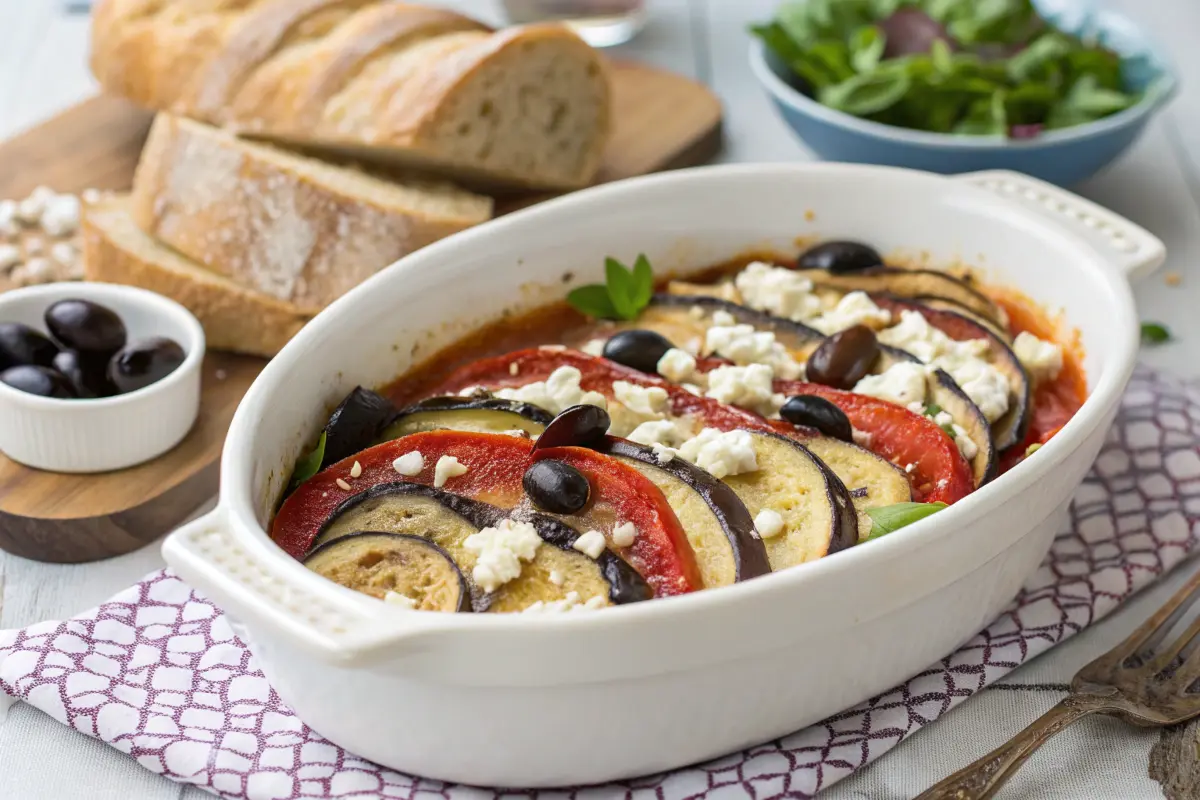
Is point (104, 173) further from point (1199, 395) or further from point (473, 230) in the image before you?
point (1199, 395)

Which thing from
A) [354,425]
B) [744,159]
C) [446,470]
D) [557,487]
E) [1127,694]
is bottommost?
[744,159]

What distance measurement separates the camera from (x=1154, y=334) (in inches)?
152

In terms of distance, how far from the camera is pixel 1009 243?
3.26 meters

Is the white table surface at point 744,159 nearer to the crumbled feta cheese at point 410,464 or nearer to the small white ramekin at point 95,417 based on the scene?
the small white ramekin at point 95,417

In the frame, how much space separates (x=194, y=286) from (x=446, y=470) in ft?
5.04

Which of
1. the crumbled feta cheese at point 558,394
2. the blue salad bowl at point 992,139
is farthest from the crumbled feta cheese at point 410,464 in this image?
the blue salad bowl at point 992,139

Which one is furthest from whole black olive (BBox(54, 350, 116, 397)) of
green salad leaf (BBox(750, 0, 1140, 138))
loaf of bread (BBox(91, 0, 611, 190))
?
green salad leaf (BBox(750, 0, 1140, 138))

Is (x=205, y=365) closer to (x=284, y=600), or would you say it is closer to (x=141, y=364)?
(x=141, y=364)

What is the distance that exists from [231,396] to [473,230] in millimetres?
892

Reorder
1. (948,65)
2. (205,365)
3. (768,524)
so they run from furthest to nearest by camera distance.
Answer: (948,65), (205,365), (768,524)

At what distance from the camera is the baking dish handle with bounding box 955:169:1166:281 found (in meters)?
3.04

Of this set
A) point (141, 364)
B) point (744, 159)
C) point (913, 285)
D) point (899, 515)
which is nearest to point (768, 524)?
point (899, 515)

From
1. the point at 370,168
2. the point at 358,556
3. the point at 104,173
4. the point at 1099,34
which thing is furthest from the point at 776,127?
the point at 358,556

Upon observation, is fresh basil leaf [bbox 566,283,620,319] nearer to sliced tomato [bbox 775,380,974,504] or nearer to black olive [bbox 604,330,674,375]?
black olive [bbox 604,330,674,375]
